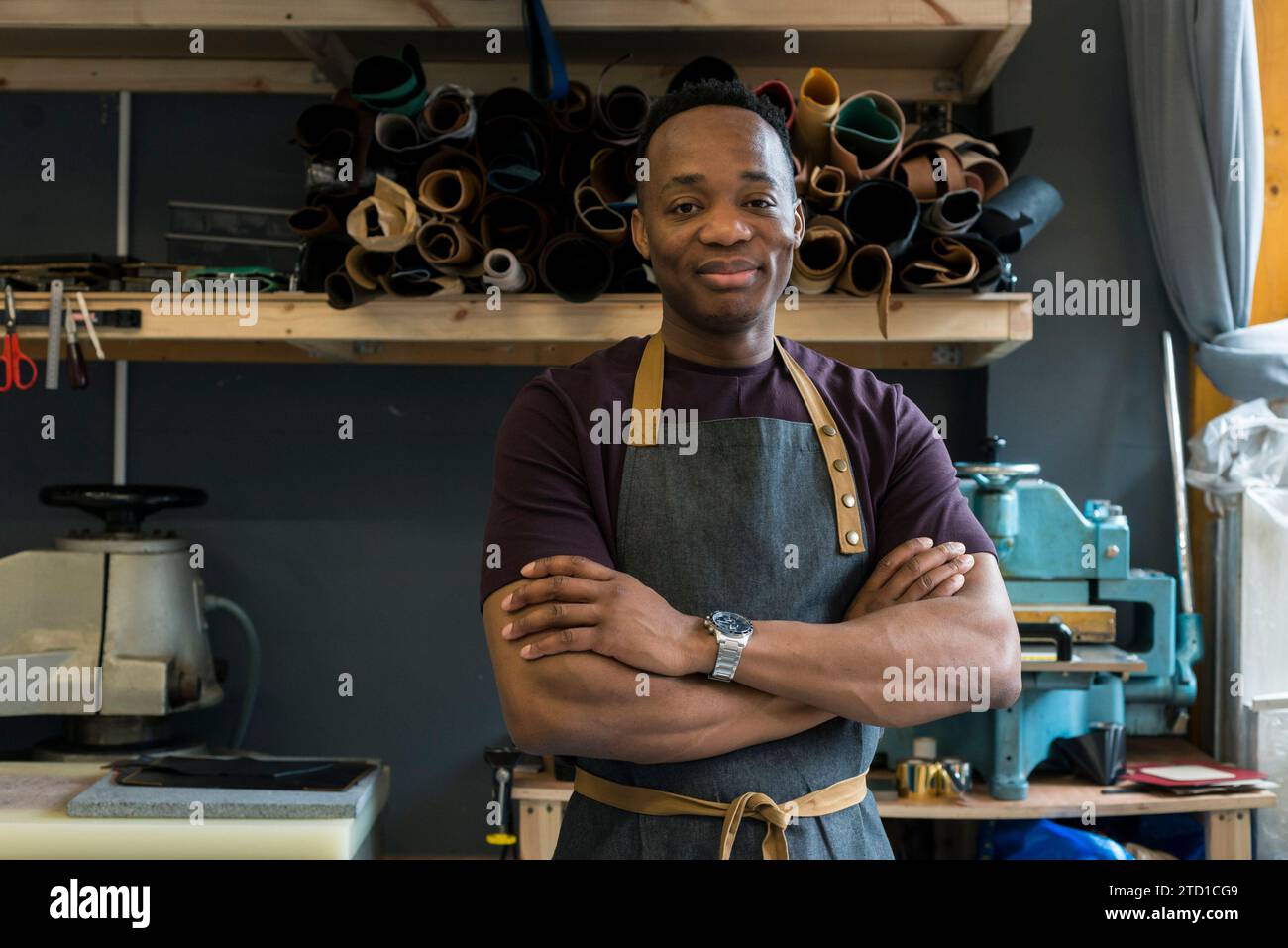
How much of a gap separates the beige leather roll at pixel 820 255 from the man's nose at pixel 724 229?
817mm

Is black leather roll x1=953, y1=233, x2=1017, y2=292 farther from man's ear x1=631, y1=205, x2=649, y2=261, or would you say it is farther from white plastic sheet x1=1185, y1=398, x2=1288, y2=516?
man's ear x1=631, y1=205, x2=649, y2=261

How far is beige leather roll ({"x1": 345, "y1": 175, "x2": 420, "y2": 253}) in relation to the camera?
221cm

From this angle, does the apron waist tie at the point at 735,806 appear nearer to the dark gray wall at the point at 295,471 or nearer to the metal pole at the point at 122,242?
the dark gray wall at the point at 295,471

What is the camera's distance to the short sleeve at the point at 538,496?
1.35 metres

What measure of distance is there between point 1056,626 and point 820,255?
88 centimetres

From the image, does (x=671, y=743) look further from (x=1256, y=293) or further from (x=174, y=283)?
(x=1256, y=293)

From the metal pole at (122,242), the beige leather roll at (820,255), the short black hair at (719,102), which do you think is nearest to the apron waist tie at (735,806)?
the short black hair at (719,102)

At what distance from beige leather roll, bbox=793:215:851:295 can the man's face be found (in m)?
0.76

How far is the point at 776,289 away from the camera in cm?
146

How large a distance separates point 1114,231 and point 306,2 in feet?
6.40

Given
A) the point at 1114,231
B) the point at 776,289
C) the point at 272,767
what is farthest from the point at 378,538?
the point at 1114,231

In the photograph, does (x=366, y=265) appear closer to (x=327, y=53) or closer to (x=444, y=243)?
(x=444, y=243)

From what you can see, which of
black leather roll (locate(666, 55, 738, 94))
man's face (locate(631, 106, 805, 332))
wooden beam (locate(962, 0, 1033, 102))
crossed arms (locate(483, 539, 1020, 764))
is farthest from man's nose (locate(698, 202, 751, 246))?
wooden beam (locate(962, 0, 1033, 102))

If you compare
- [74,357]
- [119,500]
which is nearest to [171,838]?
[119,500]
